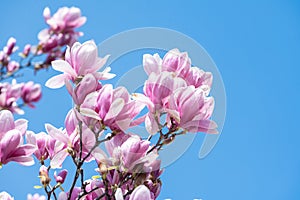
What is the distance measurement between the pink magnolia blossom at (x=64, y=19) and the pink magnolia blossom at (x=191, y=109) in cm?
178

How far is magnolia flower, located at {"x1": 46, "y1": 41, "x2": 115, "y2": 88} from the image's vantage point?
0.61 metres

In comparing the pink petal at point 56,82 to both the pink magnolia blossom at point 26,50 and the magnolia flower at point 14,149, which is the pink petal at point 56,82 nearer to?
the magnolia flower at point 14,149

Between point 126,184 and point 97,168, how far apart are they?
2.0 inches

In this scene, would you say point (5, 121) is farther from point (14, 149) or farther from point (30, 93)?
point (30, 93)

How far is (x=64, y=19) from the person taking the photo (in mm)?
2254

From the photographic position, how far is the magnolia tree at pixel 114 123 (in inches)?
22.0

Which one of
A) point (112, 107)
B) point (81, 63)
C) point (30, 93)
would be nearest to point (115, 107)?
point (112, 107)

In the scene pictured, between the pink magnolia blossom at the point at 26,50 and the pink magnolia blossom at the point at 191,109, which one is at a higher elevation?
the pink magnolia blossom at the point at 26,50

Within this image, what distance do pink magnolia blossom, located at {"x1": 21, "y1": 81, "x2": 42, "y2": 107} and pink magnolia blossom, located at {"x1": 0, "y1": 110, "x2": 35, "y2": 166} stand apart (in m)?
1.83

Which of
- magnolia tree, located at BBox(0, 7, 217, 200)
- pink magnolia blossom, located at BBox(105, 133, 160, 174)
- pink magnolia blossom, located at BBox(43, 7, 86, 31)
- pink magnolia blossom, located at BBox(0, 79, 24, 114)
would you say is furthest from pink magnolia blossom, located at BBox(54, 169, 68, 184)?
Result: pink magnolia blossom, located at BBox(43, 7, 86, 31)

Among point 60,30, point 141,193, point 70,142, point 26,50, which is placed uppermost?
point 60,30

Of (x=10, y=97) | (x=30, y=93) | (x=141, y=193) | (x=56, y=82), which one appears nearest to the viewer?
(x=141, y=193)

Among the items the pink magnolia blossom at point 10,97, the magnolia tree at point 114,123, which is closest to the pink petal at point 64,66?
the magnolia tree at point 114,123

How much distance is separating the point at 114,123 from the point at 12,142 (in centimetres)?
14
